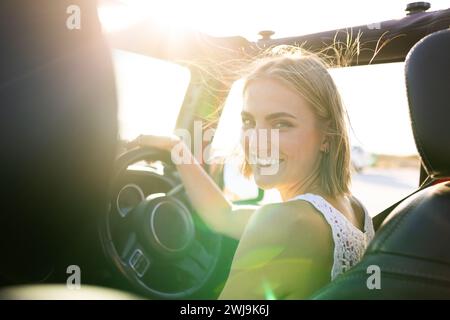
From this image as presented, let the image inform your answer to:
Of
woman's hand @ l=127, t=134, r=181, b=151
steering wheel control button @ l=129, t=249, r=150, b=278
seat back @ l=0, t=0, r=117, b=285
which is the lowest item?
steering wheel control button @ l=129, t=249, r=150, b=278

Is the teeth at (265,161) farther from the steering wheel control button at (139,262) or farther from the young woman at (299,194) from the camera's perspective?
the steering wheel control button at (139,262)

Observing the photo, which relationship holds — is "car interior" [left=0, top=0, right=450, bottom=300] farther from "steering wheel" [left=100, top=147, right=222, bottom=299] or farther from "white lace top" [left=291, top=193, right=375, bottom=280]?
"steering wheel" [left=100, top=147, right=222, bottom=299]

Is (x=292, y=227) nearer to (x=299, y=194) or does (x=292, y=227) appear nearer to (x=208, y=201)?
(x=299, y=194)

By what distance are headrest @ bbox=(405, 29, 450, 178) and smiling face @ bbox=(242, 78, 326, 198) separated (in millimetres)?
386

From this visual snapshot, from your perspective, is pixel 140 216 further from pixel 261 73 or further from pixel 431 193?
pixel 431 193

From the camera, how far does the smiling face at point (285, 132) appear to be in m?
1.49

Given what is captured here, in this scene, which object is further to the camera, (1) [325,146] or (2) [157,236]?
(2) [157,236]

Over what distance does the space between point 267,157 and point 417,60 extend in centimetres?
52

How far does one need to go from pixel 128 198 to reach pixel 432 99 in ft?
3.92

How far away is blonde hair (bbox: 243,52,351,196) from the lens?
5.02 feet

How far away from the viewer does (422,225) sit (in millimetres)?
1115

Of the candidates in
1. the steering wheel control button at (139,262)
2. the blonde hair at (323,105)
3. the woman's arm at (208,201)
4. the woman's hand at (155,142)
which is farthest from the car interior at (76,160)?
the woman's arm at (208,201)


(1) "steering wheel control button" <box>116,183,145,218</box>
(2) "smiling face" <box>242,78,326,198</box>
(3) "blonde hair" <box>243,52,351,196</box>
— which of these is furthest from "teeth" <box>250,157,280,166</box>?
(1) "steering wheel control button" <box>116,183,145,218</box>

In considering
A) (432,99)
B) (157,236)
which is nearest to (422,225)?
(432,99)
